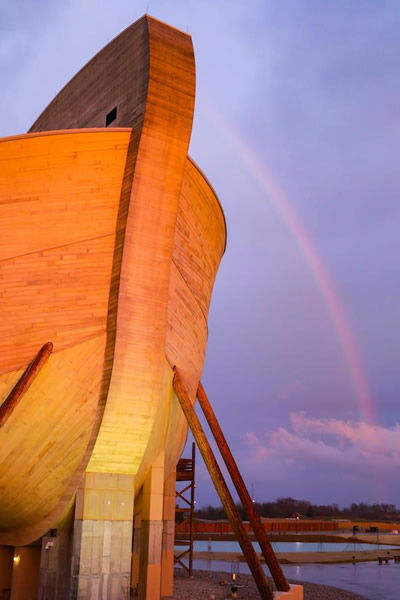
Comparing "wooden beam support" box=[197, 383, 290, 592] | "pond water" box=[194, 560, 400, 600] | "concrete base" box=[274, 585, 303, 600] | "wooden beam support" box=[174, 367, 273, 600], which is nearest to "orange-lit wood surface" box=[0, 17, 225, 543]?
"wooden beam support" box=[174, 367, 273, 600]

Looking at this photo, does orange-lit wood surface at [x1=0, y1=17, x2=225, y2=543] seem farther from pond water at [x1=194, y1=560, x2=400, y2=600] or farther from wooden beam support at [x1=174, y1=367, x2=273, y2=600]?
pond water at [x1=194, y1=560, x2=400, y2=600]

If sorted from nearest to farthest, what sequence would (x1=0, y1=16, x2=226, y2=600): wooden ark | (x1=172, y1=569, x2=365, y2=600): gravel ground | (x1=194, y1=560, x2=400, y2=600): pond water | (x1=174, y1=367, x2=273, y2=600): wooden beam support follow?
(x1=0, y1=16, x2=226, y2=600): wooden ark, (x1=174, y1=367, x2=273, y2=600): wooden beam support, (x1=172, y1=569, x2=365, y2=600): gravel ground, (x1=194, y1=560, x2=400, y2=600): pond water

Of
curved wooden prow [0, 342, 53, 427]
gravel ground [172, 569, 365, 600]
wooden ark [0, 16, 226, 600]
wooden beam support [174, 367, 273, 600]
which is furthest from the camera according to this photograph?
gravel ground [172, 569, 365, 600]

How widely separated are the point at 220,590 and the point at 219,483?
6082mm

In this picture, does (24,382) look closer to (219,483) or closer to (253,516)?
(219,483)

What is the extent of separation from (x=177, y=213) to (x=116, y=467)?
494cm

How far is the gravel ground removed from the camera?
15359 mm

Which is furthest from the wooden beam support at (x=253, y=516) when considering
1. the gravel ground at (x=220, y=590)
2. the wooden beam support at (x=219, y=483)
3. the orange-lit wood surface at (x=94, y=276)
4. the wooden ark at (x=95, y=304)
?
the gravel ground at (x=220, y=590)

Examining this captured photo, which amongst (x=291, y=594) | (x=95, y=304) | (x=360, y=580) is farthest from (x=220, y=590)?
→ (x=95, y=304)

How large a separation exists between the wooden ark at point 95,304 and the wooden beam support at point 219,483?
45 cm

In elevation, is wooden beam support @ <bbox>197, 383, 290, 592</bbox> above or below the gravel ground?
above

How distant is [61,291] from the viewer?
10516 mm

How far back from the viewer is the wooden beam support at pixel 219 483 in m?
11.7

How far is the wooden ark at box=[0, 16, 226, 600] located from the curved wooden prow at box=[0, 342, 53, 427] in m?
0.02
